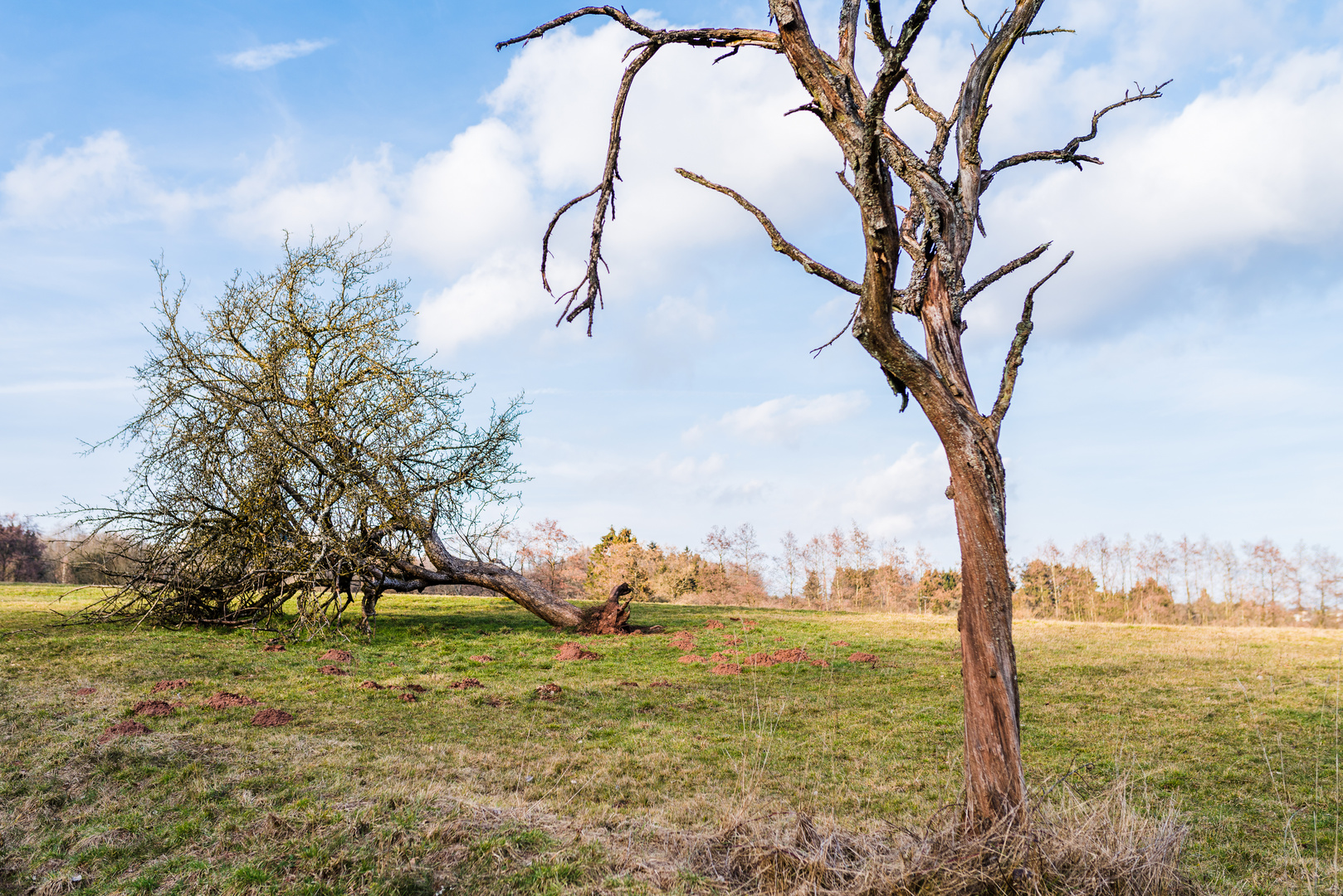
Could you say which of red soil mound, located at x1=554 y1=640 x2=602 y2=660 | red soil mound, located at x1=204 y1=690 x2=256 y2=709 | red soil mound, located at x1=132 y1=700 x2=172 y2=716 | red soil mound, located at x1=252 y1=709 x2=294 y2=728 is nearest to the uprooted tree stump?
red soil mound, located at x1=554 y1=640 x2=602 y2=660

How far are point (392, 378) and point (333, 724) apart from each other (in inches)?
360

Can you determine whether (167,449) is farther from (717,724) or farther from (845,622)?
(845,622)

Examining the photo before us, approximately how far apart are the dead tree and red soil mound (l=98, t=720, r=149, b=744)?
5912mm

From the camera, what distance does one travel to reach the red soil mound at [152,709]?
7.38 m

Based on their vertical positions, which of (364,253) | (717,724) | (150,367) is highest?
(364,253)

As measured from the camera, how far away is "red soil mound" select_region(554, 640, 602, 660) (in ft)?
40.7

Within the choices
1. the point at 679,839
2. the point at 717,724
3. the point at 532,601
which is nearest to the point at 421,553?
the point at 532,601

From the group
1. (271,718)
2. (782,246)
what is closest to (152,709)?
(271,718)

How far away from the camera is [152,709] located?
7.48 meters

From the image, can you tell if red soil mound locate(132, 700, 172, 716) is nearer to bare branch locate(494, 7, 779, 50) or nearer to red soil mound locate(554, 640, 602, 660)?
red soil mound locate(554, 640, 602, 660)

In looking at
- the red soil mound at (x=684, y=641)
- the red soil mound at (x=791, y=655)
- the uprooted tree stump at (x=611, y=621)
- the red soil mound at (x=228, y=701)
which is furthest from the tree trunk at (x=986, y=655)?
the uprooted tree stump at (x=611, y=621)

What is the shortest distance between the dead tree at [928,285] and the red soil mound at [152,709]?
6.57 metres

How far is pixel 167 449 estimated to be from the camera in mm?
13688

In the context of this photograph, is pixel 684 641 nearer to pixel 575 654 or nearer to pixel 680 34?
pixel 575 654
